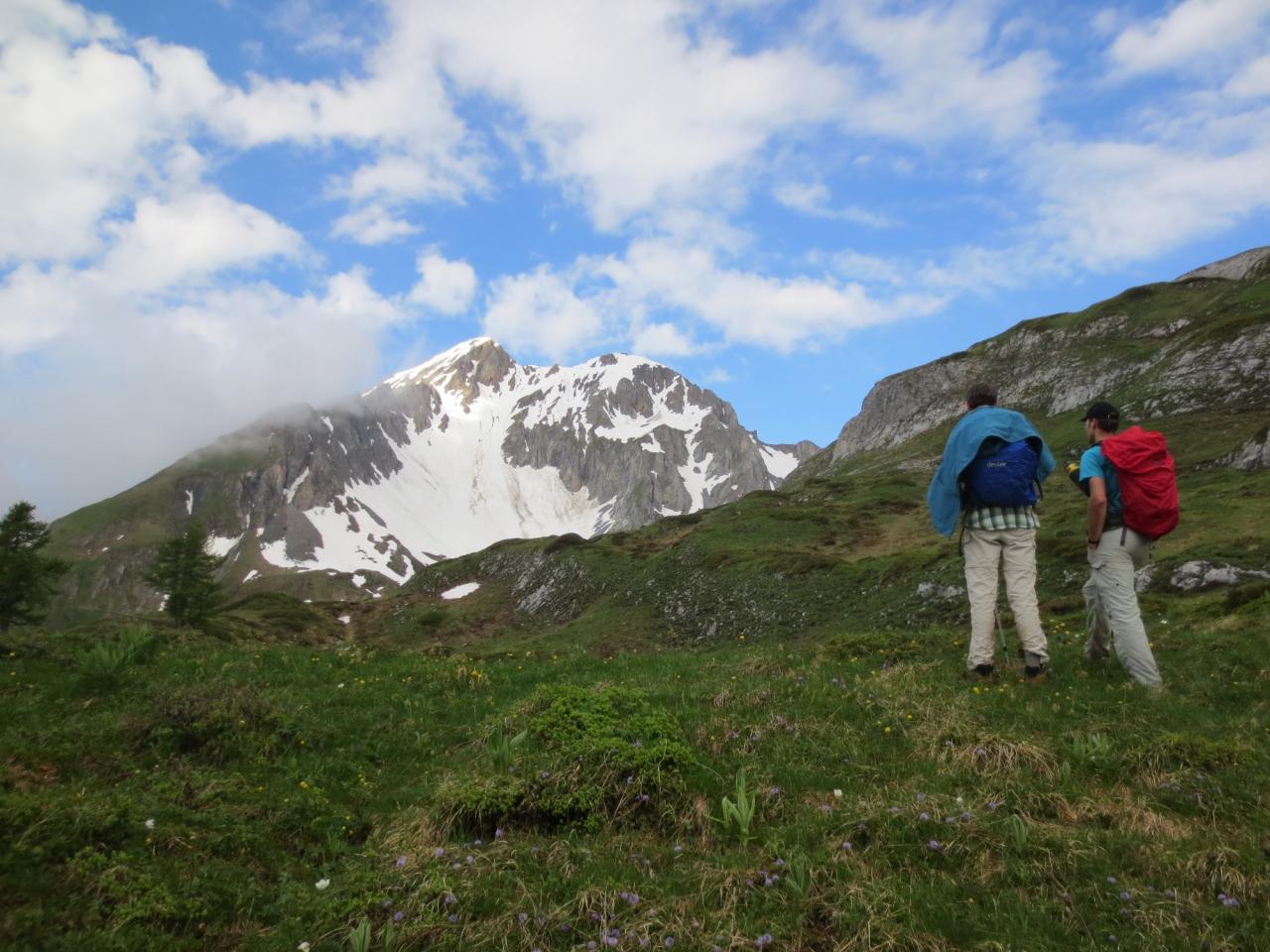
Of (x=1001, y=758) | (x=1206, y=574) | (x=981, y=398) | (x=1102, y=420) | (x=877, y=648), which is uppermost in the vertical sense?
(x=981, y=398)

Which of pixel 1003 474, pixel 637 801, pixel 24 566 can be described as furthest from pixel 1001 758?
pixel 24 566

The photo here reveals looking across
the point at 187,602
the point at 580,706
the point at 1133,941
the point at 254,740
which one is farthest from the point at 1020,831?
the point at 187,602

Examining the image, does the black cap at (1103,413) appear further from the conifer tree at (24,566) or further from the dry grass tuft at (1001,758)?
the conifer tree at (24,566)

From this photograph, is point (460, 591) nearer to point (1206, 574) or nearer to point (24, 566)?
point (24, 566)

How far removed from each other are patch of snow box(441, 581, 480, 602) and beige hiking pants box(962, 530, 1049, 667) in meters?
73.1

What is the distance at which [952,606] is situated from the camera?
3466 cm

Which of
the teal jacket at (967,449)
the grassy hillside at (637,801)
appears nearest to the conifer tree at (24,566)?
the grassy hillside at (637,801)

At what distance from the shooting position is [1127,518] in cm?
1026

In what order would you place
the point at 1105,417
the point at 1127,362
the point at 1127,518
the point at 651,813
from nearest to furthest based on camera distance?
the point at 651,813
the point at 1127,518
the point at 1105,417
the point at 1127,362

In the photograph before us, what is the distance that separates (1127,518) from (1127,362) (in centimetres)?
10619

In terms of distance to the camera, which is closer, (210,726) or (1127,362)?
(210,726)

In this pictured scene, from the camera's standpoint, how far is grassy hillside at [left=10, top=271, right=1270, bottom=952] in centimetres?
479

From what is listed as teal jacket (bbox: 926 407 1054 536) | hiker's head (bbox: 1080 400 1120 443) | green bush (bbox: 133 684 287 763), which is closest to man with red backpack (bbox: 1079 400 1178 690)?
hiker's head (bbox: 1080 400 1120 443)

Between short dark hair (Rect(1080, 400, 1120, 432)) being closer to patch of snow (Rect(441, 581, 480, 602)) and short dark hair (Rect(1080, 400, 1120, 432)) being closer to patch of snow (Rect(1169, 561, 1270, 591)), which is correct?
patch of snow (Rect(1169, 561, 1270, 591))
